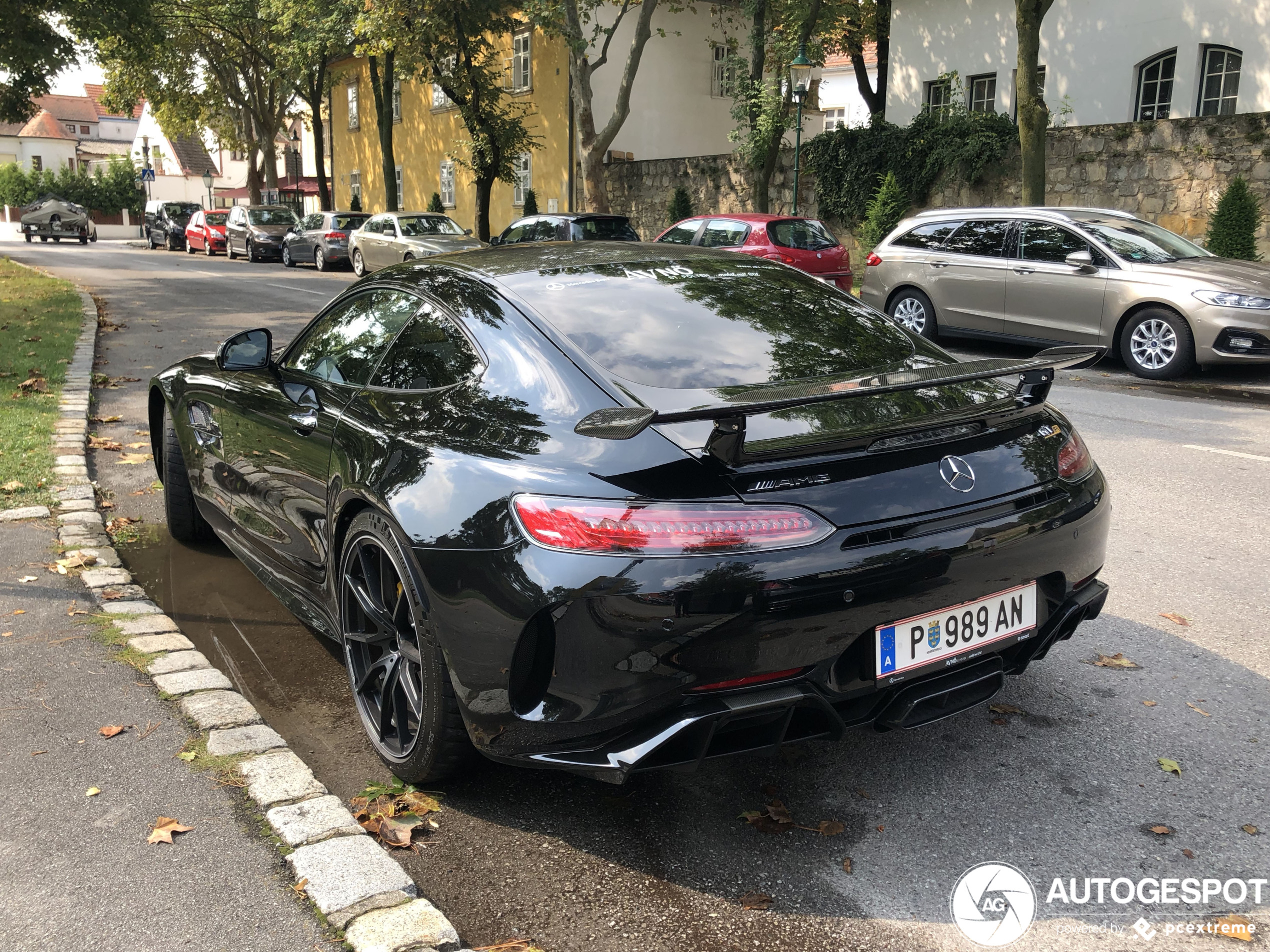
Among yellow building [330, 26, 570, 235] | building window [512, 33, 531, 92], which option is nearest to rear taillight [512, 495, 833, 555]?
yellow building [330, 26, 570, 235]

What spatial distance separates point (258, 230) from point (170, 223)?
12.3 m

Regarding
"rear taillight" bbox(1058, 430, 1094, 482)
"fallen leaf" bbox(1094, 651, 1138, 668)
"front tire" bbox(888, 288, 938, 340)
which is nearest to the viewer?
"rear taillight" bbox(1058, 430, 1094, 482)

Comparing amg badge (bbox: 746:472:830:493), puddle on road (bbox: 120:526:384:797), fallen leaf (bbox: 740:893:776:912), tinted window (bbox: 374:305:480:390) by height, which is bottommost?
puddle on road (bbox: 120:526:384:797)

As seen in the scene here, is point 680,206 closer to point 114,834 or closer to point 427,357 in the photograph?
point 427,357

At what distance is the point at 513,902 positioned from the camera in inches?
103

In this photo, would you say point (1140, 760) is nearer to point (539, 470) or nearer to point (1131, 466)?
point (539, 470)

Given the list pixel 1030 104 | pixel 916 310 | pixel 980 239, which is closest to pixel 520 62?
pixel 1030 104

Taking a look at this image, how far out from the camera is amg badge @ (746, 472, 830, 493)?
254cm

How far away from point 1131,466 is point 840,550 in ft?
17.0

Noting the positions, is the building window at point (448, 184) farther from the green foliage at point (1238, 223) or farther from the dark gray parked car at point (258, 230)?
the green foliage at point (1238, 223)

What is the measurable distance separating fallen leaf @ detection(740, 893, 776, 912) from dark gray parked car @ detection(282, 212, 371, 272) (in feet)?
90.0

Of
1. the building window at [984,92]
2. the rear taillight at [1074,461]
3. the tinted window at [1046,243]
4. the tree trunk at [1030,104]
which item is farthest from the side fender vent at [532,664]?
the building window at [984,92]

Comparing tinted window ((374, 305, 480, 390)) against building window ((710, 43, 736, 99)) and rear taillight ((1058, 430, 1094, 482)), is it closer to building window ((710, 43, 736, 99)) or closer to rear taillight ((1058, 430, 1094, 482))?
rear taillight ((1058, 430, 1094, 482))

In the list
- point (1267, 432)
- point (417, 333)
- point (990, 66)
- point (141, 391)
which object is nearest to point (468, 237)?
point (990, 66)
